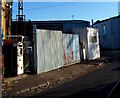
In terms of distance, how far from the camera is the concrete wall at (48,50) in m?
12.2

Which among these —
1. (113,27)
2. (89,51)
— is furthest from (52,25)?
(89,51)

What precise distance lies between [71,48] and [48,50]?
12.0 ft

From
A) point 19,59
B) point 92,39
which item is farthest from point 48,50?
point 92,39

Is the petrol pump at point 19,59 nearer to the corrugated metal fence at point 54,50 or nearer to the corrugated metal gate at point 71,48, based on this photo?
the corrugated metal fence at point 54,50

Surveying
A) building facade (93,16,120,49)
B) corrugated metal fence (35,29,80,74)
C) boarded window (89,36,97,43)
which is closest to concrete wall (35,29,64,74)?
corrugated metal fence (35,29,80,74)

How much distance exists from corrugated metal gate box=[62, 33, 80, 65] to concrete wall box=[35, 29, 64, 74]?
0.73 meters

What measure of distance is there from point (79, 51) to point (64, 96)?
11427mm

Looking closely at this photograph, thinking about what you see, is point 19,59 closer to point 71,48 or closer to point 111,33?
point 71,48

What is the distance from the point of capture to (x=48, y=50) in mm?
13125

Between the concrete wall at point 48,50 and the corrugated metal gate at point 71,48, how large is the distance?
0.73 metres

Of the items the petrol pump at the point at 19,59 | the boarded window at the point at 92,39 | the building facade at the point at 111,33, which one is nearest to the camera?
the petrol pump at the point at 19,59

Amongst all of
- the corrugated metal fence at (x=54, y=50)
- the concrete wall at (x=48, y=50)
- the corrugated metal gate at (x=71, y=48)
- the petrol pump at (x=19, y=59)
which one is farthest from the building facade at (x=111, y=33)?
the petrol pump at (x=19, y=59)

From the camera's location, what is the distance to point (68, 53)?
15.8m

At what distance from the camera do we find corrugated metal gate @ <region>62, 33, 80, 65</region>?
15393mm
